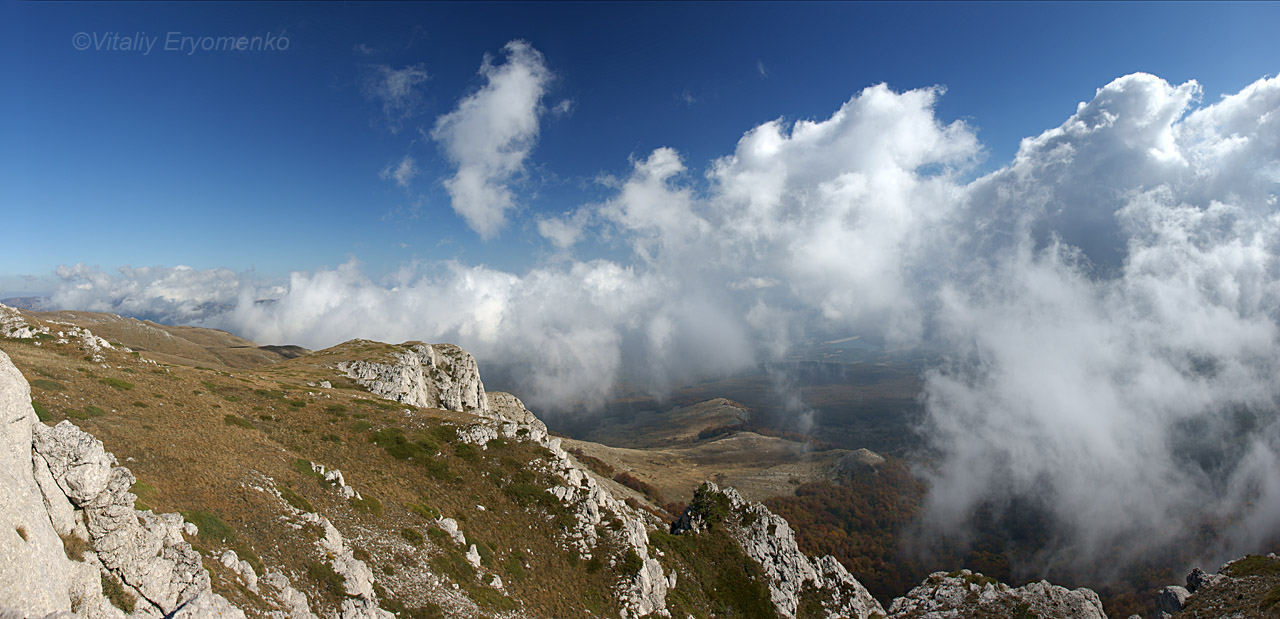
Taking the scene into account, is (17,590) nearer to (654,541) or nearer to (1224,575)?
(654,541)

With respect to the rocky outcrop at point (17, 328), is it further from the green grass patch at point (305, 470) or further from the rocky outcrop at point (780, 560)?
the rocky outcrop at point (780, 560)

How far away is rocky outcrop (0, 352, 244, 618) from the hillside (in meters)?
0.07

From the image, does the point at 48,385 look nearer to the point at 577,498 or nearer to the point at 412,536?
the point at 412,536

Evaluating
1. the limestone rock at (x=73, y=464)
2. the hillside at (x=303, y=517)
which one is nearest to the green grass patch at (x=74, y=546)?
the hillside at (x=303, y=517)

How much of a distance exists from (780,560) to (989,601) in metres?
53.5

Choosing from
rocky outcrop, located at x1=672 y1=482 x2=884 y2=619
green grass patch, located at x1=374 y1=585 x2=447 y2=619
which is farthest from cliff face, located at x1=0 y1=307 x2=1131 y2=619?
rocky outcrop, located at x1=672 y1=482 x2=884 y2=619

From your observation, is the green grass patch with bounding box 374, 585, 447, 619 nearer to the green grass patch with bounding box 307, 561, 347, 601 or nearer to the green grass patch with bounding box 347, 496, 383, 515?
the green grass patch with bounding box 307, 561, 347, 601

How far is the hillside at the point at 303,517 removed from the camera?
1970 cm

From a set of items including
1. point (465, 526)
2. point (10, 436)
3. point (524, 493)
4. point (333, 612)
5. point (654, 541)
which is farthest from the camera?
point (654, 541)

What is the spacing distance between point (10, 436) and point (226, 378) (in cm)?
5523

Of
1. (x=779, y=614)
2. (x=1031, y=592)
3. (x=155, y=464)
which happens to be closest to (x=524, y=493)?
(x=155, y=464)

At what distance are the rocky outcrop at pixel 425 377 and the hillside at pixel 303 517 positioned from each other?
113ft

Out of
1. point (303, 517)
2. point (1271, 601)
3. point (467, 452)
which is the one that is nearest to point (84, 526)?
point (303, 517)

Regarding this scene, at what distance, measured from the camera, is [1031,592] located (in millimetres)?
99688
